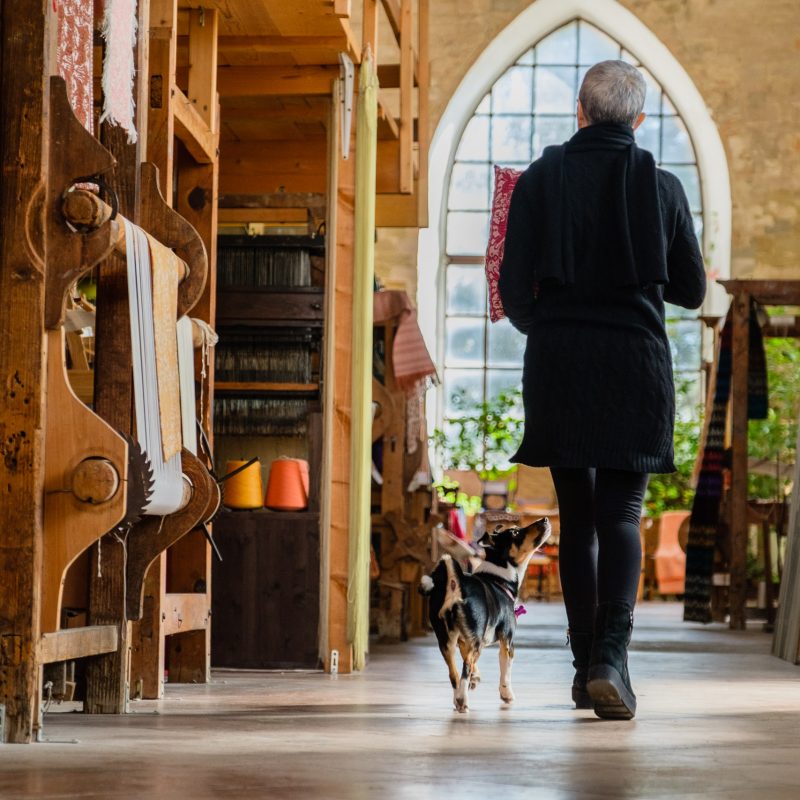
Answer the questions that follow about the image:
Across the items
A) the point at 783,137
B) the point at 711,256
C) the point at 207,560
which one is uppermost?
the point at 783,137

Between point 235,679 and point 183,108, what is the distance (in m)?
2.00

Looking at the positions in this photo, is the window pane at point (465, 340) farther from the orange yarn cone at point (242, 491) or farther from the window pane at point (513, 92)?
the orange yarn cone at point (242, 491)

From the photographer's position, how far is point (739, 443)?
10391mm

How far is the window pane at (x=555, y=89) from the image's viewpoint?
58.1 ft

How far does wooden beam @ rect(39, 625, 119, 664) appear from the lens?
10.7 feet

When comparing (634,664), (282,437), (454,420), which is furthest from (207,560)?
(454,420)

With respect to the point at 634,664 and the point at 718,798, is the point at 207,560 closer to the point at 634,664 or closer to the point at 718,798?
the point at 634,664

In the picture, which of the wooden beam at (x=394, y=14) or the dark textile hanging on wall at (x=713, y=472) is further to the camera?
the dark textile hanging on wall at (x=713, y=472)

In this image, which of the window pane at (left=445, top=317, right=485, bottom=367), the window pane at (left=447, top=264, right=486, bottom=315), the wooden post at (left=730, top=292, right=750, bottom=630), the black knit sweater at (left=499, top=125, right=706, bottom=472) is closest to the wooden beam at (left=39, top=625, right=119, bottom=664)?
the black knit sweater at (left=499, top=125, right=706, bottom=472)

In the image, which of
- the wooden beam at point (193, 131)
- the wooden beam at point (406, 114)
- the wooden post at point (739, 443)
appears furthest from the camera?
the wooden post at point (739, 443)

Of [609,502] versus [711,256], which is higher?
[711,256]

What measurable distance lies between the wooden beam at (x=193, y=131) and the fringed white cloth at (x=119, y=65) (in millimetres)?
801

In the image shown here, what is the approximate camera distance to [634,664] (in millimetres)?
6363

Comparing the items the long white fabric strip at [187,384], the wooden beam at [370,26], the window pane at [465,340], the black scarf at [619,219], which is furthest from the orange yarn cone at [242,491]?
the window pane at [465,340]
